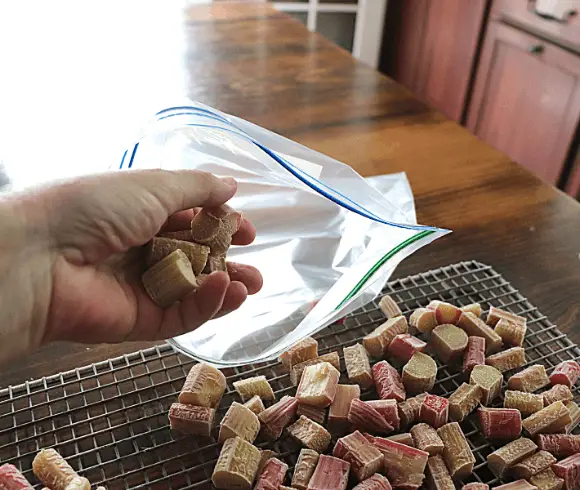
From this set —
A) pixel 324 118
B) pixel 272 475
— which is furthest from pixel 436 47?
pixel 272 475

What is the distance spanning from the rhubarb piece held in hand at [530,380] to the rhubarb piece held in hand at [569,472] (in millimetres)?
141

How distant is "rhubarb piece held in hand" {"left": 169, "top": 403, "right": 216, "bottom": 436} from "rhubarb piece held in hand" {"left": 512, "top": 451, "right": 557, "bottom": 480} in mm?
446

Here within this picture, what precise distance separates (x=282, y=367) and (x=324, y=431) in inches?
6.2

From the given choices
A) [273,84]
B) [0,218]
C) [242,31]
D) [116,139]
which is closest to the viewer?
Result: [0,218]

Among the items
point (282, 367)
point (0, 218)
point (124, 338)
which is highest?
point (0, 218)

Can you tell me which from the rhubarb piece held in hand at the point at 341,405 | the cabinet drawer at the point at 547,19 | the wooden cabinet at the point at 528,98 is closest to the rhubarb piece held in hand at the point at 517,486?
the rhubarb piece held in hand at the point at 341,405

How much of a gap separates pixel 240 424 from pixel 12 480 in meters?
0.31

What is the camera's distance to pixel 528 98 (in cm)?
270

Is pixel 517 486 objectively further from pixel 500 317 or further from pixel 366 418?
pixel 500 317

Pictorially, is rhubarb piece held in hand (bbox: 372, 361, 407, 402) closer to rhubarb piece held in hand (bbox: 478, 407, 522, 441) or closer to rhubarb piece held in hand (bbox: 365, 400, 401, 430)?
rhubarb piece held in hand (bbox: 365, 400, 401, 430)

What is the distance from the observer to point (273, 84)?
6.38 feet

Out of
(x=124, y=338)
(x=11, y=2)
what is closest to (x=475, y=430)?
(x=124, y=338)

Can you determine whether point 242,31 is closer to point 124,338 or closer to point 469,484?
point 124,338

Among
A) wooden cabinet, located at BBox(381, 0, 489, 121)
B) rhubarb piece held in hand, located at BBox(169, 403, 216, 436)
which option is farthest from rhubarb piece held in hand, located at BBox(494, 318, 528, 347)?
wooden cabinet, located at BBox(381, 0, 489, 121)
